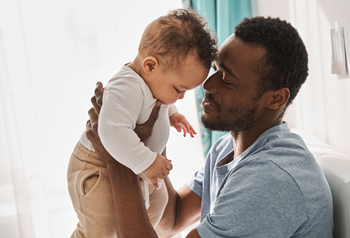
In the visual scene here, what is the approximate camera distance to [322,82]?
4.71 ft

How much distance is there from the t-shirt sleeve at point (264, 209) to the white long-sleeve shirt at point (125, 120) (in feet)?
0.93

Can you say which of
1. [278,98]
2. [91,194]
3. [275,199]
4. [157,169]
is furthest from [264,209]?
[91,194]

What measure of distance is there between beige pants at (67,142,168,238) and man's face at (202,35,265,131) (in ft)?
Answer: 1.47

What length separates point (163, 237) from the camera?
1.48m

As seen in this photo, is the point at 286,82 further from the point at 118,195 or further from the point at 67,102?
the point at 67,102

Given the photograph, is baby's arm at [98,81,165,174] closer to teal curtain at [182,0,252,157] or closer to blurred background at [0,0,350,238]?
blurred background at [0,0,350,238]

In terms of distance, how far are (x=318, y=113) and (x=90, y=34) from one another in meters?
1.70

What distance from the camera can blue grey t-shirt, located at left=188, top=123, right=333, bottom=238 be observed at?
78 cm

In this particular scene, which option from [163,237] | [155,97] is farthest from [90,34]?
[163,237]

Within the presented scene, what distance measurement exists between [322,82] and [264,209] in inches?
36.5

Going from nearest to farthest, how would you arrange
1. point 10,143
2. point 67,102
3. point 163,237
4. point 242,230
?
point 242,230 < point 163,237 < point 10,143 < point 67,102

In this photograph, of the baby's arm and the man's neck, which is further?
the man's neck

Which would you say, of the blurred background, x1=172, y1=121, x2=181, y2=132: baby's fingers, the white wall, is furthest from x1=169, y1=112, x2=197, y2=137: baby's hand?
the blurred background

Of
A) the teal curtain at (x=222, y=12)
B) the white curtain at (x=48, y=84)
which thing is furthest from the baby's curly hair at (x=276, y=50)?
the white curtain at (x=48, y=84)
